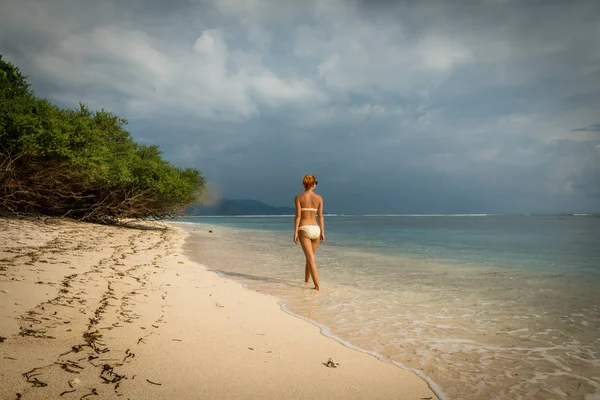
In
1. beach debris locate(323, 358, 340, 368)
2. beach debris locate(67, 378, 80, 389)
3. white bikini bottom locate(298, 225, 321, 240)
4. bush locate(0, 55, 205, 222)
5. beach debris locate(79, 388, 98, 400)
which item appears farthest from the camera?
bush locate(0, 55, 205, 222)

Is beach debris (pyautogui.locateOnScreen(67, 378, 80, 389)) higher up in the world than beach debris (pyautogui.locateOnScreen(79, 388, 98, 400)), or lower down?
higher up

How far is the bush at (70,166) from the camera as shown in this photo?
1814cm

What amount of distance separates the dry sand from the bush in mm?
15461

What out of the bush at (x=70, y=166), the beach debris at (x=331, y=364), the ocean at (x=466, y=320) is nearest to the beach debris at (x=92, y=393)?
the beach debris at (x=331, y=364)

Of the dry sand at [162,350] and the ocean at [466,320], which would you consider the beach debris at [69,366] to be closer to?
the dry sand at [162,350]

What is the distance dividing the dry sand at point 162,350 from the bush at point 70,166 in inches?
609

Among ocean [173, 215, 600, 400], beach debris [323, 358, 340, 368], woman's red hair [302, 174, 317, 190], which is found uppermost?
woman's red hair [302, 174, 317, 190]

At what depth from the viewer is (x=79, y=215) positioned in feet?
94.7

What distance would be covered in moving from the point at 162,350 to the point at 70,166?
70.9ft

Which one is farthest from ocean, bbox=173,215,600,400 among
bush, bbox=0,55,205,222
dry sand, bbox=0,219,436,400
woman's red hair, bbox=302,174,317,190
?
bush, bbox=0,55,205,222

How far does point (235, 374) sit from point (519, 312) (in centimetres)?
624

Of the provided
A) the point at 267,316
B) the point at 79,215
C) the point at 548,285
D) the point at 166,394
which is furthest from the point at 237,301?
the point at 79,215

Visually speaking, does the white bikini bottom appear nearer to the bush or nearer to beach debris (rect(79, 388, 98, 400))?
beach debris (rect(79, 388, 98, 400))

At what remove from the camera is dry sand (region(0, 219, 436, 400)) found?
2.79 meters
